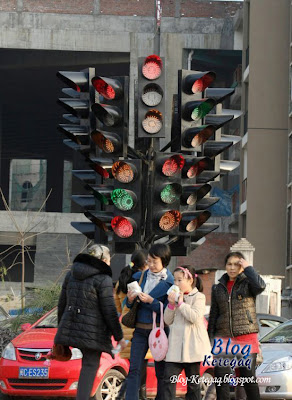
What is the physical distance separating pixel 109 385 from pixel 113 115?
411cm

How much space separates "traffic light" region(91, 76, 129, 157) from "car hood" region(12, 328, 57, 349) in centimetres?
430

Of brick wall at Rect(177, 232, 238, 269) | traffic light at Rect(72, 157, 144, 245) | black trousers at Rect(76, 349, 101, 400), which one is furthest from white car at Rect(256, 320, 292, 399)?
brick wall at Rect(177, 232, 238, 269)

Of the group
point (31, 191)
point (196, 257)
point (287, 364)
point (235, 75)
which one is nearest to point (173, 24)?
point (235, 75)

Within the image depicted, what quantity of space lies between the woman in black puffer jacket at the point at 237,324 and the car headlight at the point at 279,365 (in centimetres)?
374

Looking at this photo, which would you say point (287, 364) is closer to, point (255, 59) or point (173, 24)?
point (255, 59)

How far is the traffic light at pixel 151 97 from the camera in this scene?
10648 millimetres

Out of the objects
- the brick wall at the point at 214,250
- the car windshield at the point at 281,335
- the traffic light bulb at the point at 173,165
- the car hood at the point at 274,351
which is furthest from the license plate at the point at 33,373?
the brick wall at the point at 214,250

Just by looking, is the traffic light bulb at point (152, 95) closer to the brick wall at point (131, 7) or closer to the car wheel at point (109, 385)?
the car wheel at point (109, 385)

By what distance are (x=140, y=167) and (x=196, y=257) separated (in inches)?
1427

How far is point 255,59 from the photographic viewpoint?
1666 inches

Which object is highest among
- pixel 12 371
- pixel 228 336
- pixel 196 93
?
pixel 196 93

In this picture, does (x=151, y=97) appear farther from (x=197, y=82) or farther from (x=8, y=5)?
(x=8, y=5)

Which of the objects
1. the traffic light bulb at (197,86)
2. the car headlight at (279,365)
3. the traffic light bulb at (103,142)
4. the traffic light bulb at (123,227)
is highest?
the traffic light bulb at (197,86)

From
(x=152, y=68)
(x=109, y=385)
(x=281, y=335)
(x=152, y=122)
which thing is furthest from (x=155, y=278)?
(x=281, y=335)
